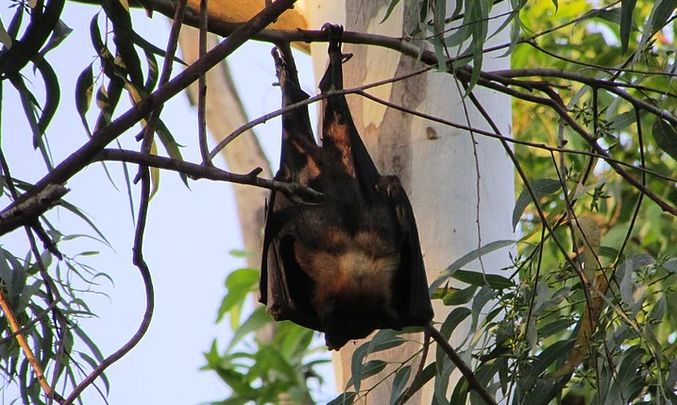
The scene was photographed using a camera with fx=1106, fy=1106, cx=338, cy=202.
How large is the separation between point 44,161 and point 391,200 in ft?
2.08

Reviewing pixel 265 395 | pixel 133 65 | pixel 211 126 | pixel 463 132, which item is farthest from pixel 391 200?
pixel 211 126

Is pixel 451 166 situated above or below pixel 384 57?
below

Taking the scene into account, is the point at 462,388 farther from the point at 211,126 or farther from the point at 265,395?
the point at 211,126

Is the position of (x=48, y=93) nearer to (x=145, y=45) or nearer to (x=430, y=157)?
(x=145, y=45)

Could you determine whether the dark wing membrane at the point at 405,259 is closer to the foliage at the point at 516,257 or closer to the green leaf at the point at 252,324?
the foliage at the point at 516,257

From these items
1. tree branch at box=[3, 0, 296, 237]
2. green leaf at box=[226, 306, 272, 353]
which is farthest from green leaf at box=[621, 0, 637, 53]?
green leaf at box=[226, 306, 272, 353]

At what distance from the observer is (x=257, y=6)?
262cm

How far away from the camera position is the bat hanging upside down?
2020 millimetres

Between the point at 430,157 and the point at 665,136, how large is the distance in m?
0.54

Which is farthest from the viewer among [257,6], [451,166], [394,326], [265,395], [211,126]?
[211,126]

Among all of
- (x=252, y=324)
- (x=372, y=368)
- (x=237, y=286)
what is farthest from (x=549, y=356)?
(x=237, y=286)

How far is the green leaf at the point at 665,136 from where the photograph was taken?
1863 millimetres

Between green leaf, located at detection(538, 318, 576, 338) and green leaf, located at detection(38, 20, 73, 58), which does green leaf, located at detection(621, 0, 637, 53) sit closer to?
green leaf, located at detection(538, 318, 576, 338)

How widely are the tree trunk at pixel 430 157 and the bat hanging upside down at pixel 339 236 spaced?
0.20 meters
